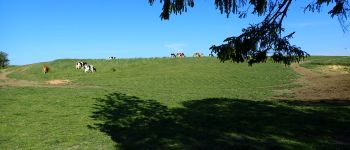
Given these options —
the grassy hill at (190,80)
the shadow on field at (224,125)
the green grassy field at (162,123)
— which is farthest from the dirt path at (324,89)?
the shadow on field at (224,125)

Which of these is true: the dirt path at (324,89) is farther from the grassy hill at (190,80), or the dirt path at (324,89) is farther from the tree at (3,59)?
the tree at (3,59)

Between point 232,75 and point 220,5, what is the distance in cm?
3231

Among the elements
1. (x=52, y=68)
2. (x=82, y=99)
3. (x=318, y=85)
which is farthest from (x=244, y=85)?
(x=52, y=68)

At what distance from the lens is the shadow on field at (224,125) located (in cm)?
1267

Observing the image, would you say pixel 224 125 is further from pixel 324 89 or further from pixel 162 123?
pixel 324 89

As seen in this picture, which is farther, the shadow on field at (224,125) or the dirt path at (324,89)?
the dirt path at (324,89)

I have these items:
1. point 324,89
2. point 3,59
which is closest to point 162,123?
point 324,89

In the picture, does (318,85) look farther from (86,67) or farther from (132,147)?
(86,67)

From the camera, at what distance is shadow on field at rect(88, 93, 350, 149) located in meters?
12.7

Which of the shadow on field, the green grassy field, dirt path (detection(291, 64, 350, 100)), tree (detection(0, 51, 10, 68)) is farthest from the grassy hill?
tree (detection(0, 51, 10, 68))

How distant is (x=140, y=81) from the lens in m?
40.5

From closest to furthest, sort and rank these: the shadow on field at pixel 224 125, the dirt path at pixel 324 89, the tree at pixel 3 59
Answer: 1. the shadow on field at pixel 224 125
2. the dirt path at pixel 324 89
3. the tree at pixel 3 59

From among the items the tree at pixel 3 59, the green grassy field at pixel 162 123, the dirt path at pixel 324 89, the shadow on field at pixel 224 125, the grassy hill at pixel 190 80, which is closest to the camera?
the shadow on field at pixel 224 125

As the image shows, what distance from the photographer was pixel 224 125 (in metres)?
15.6
